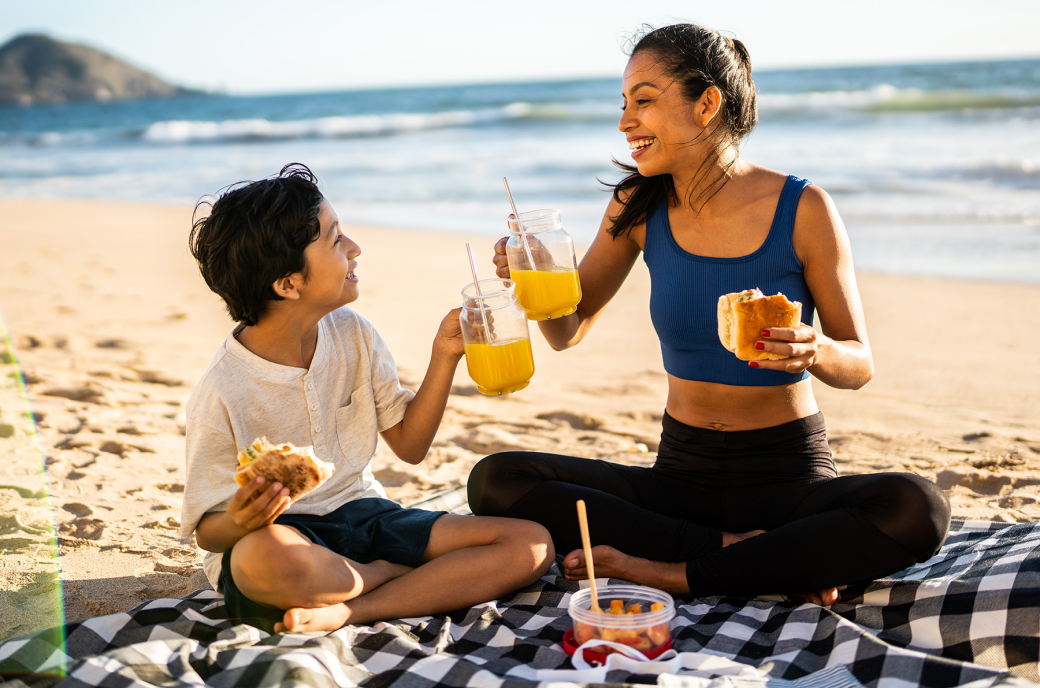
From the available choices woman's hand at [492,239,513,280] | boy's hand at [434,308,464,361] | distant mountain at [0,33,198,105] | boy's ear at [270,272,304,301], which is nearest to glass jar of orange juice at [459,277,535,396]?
boy's hand at [434,308,464,361]

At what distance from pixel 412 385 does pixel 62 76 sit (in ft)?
214

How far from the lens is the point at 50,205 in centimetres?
1294

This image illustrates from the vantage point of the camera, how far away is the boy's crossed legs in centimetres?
242

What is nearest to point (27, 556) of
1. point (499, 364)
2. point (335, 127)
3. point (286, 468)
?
point (286, 468)

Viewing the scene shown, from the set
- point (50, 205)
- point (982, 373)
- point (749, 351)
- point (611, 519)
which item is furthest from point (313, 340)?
point (50, 205)

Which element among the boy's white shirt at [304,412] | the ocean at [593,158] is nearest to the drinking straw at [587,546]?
the boy's white shirt at [304,412]

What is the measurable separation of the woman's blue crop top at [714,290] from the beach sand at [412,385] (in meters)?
1.24

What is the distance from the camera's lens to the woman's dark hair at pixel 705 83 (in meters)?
2.89

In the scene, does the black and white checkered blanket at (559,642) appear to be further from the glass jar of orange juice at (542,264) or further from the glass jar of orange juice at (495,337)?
the glass jar of orange juice at (542,264)

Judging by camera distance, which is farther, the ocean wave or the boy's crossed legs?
the ocean wave

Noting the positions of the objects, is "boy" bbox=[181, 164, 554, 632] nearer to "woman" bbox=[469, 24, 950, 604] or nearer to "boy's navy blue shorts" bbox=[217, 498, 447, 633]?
"boy's navy blue shorts" bbox=[217, 498, 447, 633]

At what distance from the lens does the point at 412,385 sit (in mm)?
5320

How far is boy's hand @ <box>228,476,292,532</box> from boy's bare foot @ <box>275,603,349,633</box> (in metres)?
0.29

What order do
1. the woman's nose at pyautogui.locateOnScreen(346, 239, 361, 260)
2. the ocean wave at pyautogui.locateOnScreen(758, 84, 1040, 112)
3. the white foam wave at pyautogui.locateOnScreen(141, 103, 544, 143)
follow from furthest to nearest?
the white foam wave at pyautogui.locateOnScreen(141, 103, 544, 143)
the ocean wave at pyautogui.locateOnScreen(758, 84, 1040, 112)
the woman's nose at pyautogui.locateOnScreen(346, 239, 361, 260)
